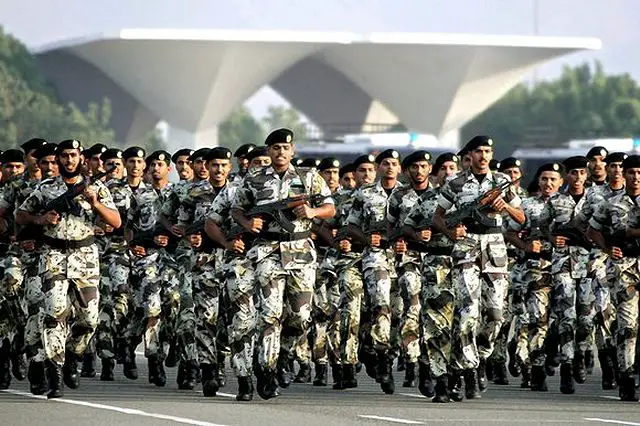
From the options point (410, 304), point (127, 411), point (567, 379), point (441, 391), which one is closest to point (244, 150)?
point (410, 304)

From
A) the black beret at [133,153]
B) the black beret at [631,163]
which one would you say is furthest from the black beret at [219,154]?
the black beret at [631,163]

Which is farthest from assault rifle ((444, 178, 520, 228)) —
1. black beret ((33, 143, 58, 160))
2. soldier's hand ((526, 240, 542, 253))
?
black beret ((33, 143, 58, 160))

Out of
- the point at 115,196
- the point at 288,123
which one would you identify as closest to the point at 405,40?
the point at 115,196

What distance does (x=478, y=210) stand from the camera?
1672cm

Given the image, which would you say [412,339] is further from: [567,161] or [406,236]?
[567,161]

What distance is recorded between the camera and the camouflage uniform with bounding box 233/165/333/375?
53.3 feet

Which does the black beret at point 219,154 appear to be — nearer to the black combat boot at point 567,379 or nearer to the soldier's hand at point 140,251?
the soldier's hand at point 140,251

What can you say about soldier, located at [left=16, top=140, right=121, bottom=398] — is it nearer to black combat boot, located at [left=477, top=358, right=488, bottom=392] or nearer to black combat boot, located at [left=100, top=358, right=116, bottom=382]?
black combat boot, located at [left=100, top=358, right=116, bottom=382]

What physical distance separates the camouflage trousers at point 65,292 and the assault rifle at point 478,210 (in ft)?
8.95

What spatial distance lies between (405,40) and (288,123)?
8346 cm

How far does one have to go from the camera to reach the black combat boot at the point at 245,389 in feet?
53.5

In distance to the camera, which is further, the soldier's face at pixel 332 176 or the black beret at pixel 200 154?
the soldier's face at pixel 332 176

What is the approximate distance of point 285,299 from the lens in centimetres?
1658

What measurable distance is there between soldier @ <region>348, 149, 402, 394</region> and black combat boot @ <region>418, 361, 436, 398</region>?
0.64m
